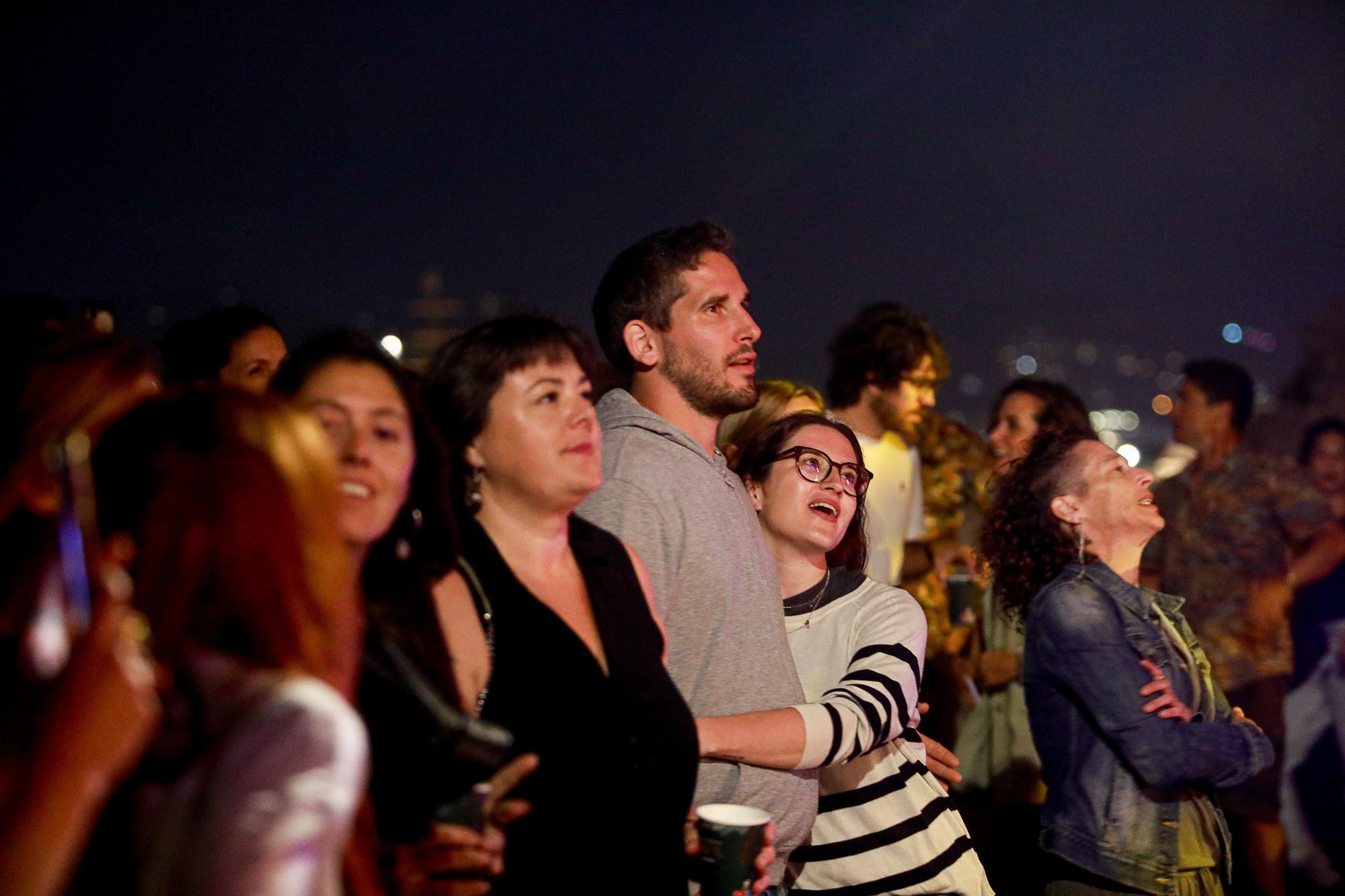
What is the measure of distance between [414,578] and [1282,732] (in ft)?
16.6

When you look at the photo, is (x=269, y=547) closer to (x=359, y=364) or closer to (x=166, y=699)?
(x=166, y=699)

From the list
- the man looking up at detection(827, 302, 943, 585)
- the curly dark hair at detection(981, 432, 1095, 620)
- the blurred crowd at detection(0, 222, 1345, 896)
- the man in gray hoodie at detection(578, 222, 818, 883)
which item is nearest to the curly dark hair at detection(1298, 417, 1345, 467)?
the man looking up at detection(827, 302, 943, 585)

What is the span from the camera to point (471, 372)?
222cm

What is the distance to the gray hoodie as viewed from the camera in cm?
262

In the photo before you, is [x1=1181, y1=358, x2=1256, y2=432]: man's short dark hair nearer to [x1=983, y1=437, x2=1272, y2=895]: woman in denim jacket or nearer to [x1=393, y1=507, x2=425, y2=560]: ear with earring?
[x1=983, y1=437, x2=1272, y2=895]: woman in denim jacket

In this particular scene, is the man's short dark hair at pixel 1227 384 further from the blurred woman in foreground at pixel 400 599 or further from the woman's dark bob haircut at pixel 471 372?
the blurred woman in foreground at pixel 400 599

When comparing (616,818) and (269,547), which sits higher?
(269,547)

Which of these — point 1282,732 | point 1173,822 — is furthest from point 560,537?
point 1282,732

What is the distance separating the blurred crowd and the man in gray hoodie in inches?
0.4

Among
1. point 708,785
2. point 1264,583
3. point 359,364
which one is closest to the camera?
point 359,364

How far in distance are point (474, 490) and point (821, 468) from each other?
123 centimetres

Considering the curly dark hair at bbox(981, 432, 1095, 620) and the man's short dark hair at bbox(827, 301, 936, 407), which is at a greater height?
the man's short dark hair at bbox(827, 301, 936, 407)

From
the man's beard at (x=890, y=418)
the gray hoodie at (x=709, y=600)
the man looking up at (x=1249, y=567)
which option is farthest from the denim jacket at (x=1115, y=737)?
the man's beard at (x=890, y=418)

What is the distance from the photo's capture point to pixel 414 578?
198 cm
